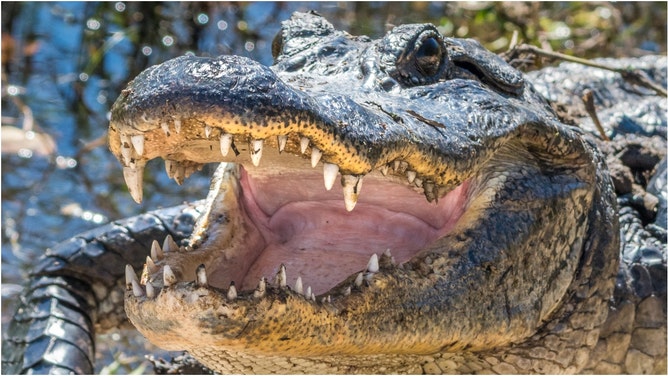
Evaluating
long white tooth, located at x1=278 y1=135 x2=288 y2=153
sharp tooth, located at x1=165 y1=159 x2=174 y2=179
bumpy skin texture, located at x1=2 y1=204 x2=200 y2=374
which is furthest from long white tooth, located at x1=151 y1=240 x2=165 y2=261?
bumpy skin texture, located at x1=2 y1=204 x2=200 y2=374

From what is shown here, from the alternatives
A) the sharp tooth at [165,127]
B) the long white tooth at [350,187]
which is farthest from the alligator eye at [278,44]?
the sharp tooth at [165,127]

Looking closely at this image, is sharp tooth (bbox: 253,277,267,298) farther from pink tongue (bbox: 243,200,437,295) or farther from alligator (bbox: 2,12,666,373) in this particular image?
pink tongue (bbox: 243,200,437,295)

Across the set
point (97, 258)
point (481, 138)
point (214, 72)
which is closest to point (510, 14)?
point (97, 258)

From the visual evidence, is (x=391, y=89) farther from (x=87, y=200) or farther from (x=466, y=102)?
(x=87, y=200)

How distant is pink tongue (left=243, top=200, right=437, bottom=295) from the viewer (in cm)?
326

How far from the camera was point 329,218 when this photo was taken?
11.4ft

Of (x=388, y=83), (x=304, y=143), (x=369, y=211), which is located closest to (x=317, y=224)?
(x=369, y=211)

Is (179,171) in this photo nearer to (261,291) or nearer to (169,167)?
(169,167)

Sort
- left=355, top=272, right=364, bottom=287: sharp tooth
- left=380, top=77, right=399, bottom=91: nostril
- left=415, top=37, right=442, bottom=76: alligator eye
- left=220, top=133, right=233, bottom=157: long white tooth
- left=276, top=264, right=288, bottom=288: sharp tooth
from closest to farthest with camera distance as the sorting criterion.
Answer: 1. left=220, top=133, right=233, bottom=157: long white tooth
2. left=276, top=264, right=288, bottom=288: sharp tooth
3. left=355, top=272, right=364, bottom=287: sharp tooth
4. left=380, top=77, right=399, bottom=91: nostril
5. left=415, top=37, right=442, bottom=76: alligator eye

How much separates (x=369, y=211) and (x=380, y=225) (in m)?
0.06

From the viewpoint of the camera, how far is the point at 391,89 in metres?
3.18

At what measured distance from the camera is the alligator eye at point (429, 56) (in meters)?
3.33

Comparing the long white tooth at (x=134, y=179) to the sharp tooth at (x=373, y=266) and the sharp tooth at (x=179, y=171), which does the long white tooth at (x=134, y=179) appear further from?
the sharp tooth at (x=373, y=266)

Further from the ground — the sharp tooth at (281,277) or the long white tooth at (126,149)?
the long white tooth at (126,149)
